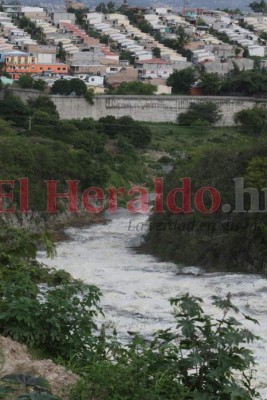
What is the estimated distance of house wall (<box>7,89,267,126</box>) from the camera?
3703 cm

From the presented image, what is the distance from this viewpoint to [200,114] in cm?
3922

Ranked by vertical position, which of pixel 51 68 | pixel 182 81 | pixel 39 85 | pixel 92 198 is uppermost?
pixel 51 68

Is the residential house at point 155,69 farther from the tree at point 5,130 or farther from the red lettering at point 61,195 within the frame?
the red lettering at point 61,195

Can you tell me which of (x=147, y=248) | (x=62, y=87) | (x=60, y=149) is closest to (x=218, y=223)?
(x=147, y=248)

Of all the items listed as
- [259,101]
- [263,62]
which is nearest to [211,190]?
[259,101]

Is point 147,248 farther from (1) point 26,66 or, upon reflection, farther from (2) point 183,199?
(1) point 26,66

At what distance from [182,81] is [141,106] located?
735cm

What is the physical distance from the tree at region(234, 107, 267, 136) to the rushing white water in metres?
16.2

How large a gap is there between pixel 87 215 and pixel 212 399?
1811cm

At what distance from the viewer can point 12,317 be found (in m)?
6.87

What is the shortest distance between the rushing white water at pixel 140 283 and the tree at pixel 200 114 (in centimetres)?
1869

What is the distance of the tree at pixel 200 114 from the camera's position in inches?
1540

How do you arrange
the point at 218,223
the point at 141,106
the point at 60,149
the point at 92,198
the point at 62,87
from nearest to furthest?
the point at 218,223 < the point at 92,198 < the point at 60,149 < the point at 62,87 < the point at 141,106

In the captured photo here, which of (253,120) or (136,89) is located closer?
(253,120)
